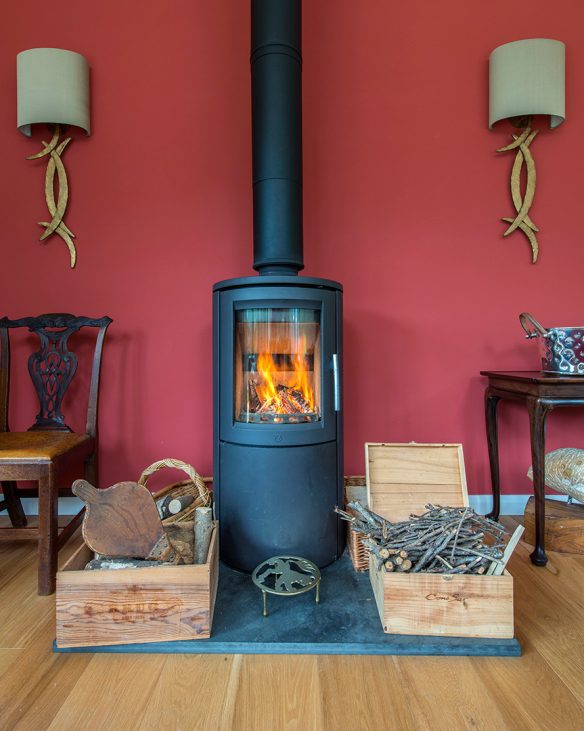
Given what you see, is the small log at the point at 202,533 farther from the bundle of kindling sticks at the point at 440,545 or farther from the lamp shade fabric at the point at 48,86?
the lamp shade fabric at the point at 48,86

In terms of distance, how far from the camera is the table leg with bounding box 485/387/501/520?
1990 millimetres

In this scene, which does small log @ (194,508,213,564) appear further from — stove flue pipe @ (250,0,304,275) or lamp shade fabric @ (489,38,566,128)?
lamp shade fabric @ (489,38,566,128)

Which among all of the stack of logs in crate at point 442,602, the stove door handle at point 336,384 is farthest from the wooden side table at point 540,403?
the stove door handle at point 336,384

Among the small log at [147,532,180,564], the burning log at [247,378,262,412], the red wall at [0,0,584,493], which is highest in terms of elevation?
the red wall at [0,0,584,493]

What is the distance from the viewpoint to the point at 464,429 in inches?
82.9

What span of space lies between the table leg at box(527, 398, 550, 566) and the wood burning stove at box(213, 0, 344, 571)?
701 millimetres

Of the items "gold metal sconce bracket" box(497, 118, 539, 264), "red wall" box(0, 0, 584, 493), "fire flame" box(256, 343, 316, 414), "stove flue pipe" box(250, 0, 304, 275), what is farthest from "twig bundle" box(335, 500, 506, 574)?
"gold metal sconce bracket" box(497, 118, 539, 264)

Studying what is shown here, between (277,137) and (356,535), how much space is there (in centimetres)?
138

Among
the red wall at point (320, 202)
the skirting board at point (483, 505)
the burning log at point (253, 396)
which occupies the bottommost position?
the skirting board at point (483, 505)

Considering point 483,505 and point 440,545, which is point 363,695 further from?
point 483,505

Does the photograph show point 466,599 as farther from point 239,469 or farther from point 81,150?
point 81,150

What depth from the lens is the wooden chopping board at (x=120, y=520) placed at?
1.26m

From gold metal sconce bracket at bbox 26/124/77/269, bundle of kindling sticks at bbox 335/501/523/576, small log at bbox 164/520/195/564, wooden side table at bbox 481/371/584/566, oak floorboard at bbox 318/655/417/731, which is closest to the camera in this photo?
oak floorboard at bbox 318/655/417/731

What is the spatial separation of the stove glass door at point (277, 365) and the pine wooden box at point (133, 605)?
53cm
